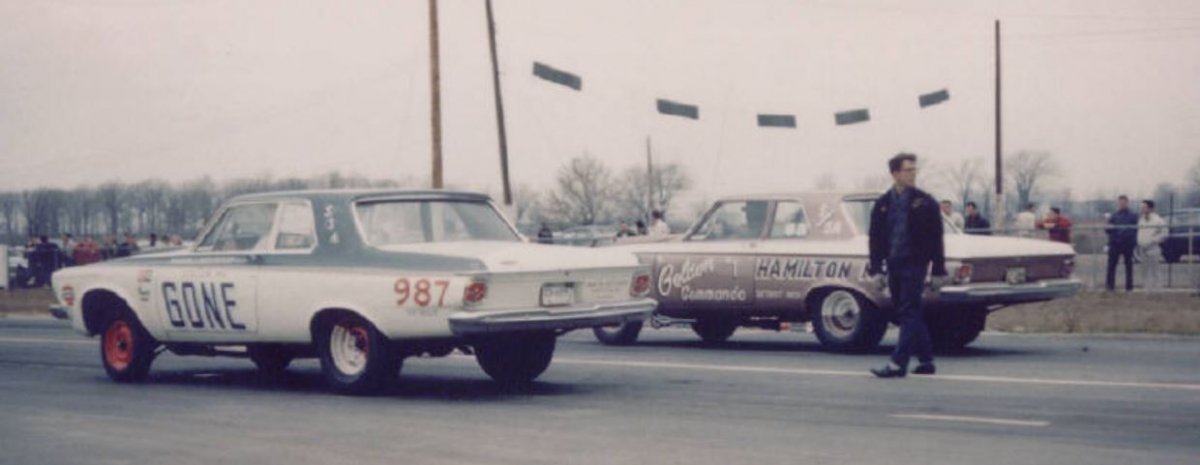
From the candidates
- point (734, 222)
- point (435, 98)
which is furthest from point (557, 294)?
point (435, 98)

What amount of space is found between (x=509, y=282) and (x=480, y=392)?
1.29 metres

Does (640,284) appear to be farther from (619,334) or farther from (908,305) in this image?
(619,334)

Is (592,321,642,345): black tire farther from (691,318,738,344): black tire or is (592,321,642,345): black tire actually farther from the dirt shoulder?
the dirt shoulder

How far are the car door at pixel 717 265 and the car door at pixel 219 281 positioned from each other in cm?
506

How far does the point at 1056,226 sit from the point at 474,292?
17.3 m

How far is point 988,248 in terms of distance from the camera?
15.3 meters

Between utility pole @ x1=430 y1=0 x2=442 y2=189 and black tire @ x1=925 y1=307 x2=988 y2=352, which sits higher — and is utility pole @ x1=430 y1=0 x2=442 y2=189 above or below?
above

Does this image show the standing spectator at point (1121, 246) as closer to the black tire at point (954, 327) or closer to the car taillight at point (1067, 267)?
the car taillight at point (1067, 267)

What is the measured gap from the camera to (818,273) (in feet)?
52.5

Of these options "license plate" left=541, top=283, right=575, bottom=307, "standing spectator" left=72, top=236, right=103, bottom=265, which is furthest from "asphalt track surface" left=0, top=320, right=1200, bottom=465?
"standing spectator" left=72, top=236, right=103, bottom=265

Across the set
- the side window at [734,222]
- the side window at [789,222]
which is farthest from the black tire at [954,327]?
the side window at [734,222]

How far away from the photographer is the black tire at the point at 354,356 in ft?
39.3

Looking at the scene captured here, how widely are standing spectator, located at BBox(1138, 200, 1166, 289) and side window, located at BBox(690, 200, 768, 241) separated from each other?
11.2m

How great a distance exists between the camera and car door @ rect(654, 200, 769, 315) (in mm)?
16641
